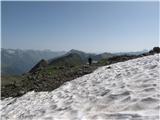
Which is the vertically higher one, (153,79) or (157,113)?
(153,79)

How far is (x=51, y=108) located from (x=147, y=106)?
210 inches

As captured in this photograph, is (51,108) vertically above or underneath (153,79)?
underneath

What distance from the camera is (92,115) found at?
1120 centimetres

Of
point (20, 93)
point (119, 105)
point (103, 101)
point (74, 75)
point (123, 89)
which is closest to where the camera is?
point (119, 105)

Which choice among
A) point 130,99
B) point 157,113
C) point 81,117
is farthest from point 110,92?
point 157,113

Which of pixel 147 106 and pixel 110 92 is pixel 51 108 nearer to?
pixel 110 92

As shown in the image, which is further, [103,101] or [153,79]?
[153,79]

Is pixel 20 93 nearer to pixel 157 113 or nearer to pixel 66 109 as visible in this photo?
pixel 66 109

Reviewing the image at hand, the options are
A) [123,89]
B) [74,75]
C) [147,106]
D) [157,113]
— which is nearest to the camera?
[157,113]

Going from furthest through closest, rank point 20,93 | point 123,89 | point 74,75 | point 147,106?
point 74,75 → point 20,93 → point 123,89 → point 147,106

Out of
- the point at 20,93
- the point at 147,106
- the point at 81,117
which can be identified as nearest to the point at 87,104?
the point at 81,117

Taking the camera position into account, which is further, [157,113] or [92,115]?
[92,115]

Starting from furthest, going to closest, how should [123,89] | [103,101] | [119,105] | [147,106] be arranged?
[123,89] < [103,101] < [119,105] < [147,106]

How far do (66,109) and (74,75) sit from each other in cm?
1325
